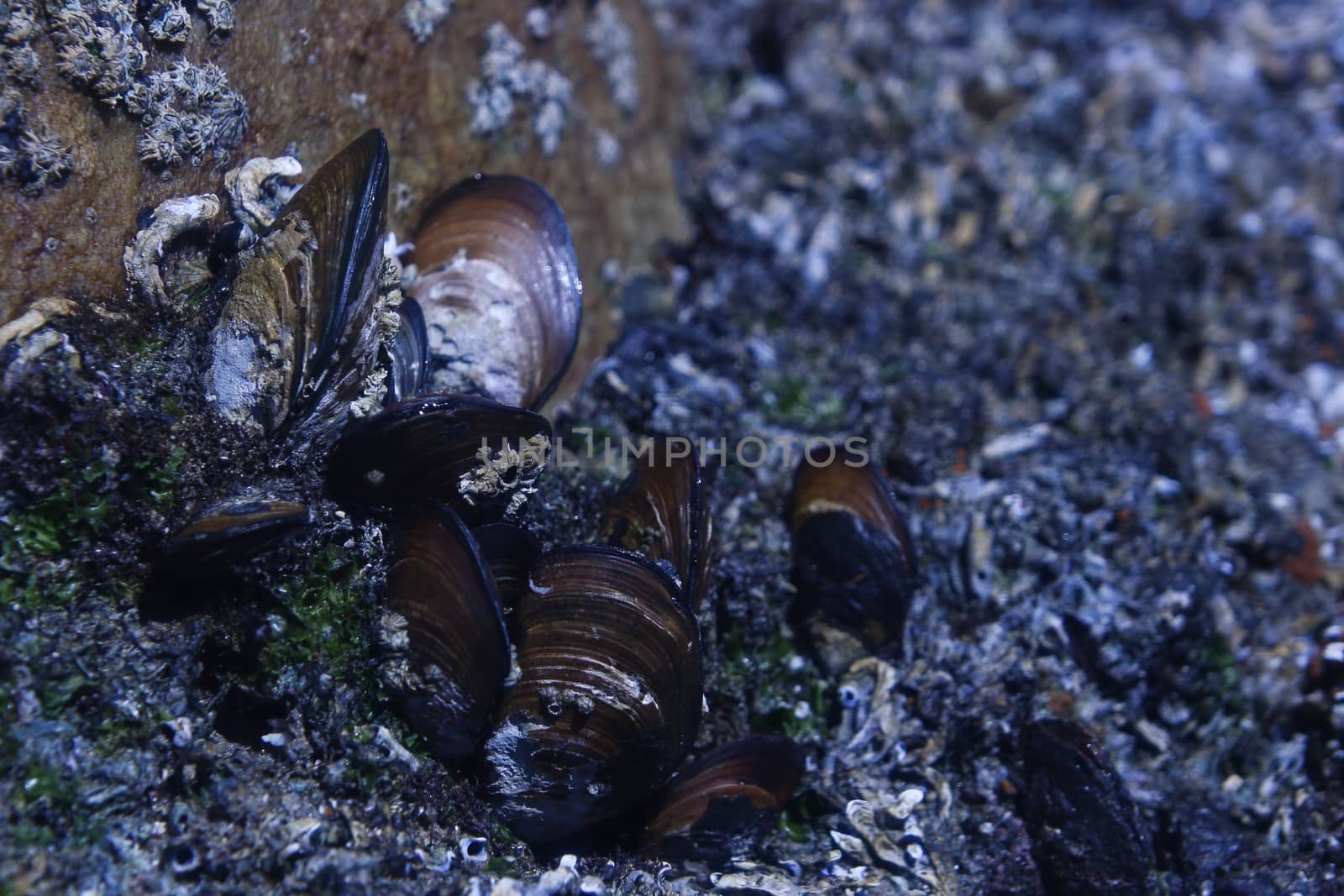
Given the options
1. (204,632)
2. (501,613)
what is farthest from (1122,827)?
(204,632)

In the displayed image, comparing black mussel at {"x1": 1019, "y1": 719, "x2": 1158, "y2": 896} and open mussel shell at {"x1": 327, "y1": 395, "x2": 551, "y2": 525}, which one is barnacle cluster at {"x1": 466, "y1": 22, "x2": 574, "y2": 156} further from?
black mussel at {"x1": 1019, "y1": 719, "x2": 1158, "y2": 896}

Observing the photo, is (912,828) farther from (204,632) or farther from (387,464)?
(204,632)

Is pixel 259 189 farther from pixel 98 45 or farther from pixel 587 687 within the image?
pixel 587 687

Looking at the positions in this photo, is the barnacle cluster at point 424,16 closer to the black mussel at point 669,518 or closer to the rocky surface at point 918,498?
the rocky surface at point 918,498

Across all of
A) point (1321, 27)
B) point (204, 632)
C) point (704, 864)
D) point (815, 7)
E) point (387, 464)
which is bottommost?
point (704, 864)

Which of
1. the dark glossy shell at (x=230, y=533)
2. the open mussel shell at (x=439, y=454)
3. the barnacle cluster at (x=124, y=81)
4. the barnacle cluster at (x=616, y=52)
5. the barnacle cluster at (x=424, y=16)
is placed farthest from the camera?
the barnacle cluster at (x=616, y=52)

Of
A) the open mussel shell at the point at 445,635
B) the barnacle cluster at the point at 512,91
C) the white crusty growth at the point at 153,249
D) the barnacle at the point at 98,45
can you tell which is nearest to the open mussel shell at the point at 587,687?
the open mussel shell at the point at 445,635
